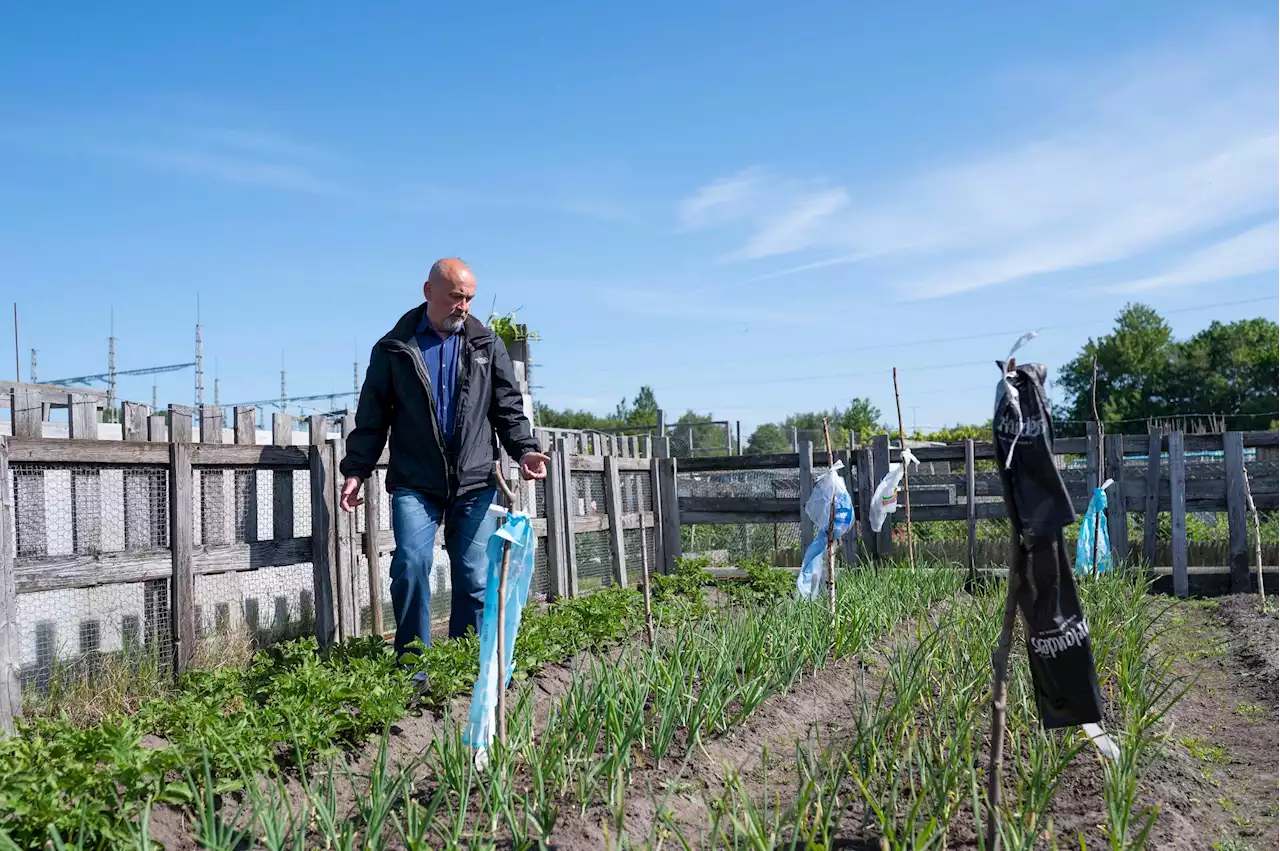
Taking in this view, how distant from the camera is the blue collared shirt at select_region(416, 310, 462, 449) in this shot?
4277mm

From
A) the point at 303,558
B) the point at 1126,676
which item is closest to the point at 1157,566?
the point at 1126,676

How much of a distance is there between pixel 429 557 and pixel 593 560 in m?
4.40

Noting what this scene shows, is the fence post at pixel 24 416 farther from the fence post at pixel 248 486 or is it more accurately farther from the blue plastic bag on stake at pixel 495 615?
the blue plastic bag on stake at pixel 495 615


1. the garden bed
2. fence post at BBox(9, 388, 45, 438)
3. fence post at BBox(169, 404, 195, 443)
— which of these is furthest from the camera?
fence post at BBox(169, 404, 195, 443)

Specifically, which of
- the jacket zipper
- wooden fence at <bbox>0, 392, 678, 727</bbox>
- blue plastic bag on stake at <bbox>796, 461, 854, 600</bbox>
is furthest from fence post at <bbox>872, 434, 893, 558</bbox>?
the jacket zipper

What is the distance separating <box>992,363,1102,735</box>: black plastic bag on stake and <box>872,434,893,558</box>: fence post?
6.54 meters

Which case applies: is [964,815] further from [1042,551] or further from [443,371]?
[443,371]

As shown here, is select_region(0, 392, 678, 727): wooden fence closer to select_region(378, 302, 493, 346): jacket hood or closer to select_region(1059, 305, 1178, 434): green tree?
select_region(378, 302, 493, 346): jacket hood

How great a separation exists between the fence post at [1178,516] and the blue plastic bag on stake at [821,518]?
14.2 ft

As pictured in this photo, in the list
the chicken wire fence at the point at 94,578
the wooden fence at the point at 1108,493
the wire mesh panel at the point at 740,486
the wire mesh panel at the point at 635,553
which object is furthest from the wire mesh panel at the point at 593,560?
the chicken wire fence at the point at 94,578

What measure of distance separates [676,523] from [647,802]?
23.0 feet

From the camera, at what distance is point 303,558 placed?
528 centimetres

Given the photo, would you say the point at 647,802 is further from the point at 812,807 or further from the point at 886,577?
the point at 886,577

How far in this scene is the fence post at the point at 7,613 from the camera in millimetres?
3654
